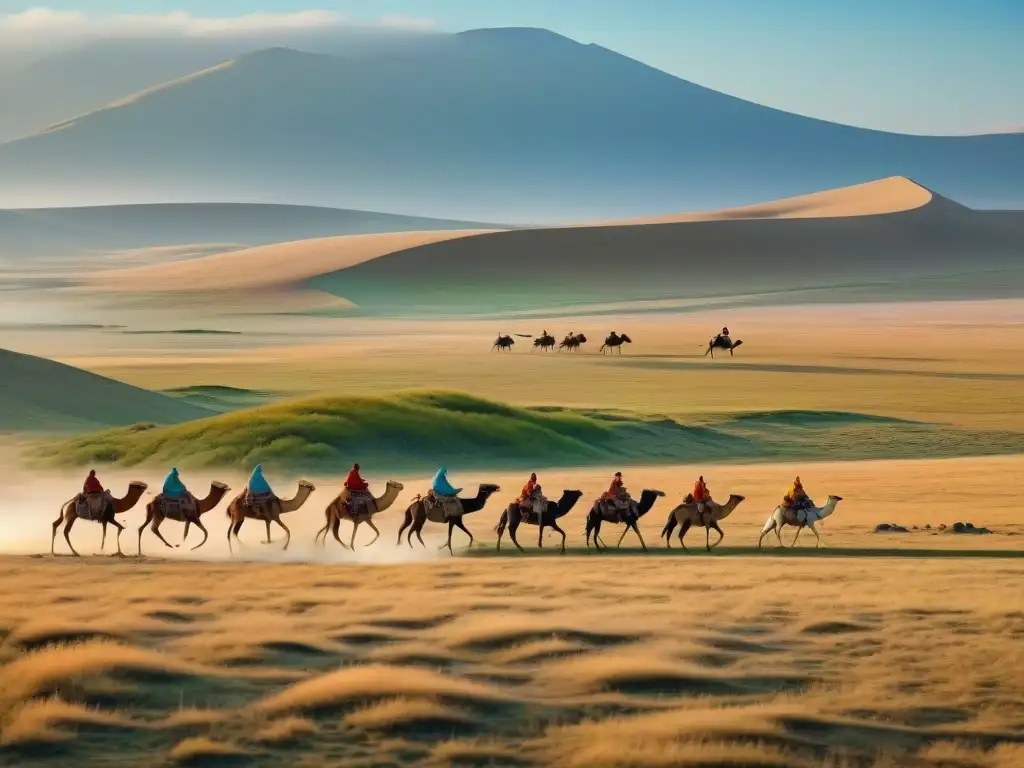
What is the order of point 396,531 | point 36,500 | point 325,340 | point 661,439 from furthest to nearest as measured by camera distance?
point 325,340 → point 661,439 → point 36,500 → point 396,531

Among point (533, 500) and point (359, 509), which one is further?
point (359, 509)

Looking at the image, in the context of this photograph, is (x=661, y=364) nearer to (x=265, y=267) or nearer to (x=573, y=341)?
(x=573, y=341)

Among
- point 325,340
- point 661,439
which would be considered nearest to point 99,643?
point 661,439

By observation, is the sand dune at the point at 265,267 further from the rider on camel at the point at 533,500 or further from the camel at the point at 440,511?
the rider on camel at the point at 533,500

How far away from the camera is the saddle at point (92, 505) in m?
25.0

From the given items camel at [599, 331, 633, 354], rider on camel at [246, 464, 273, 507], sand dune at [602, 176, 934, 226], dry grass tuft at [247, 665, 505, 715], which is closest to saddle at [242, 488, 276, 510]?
rider on camel at [246, 464, 273, 507]

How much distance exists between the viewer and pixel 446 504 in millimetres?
25438

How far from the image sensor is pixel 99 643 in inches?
674

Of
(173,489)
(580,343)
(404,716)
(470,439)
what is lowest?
(404,716)

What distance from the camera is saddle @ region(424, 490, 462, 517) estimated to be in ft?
83.4

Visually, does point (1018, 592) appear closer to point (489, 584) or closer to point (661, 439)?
point (489, 584)

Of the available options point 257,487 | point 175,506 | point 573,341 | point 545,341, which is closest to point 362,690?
point 175,506

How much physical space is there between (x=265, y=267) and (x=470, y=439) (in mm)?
111871

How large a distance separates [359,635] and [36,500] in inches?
797
